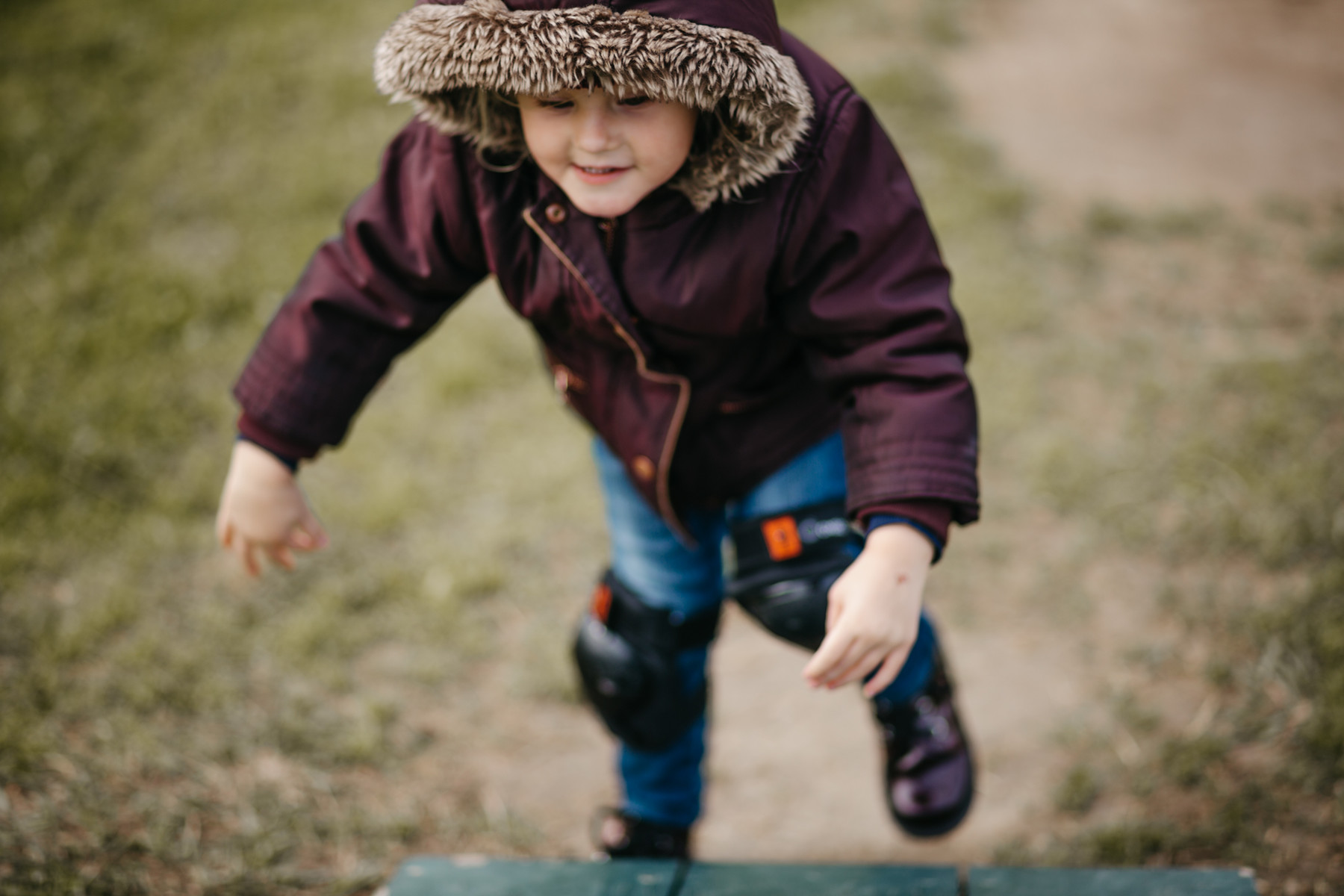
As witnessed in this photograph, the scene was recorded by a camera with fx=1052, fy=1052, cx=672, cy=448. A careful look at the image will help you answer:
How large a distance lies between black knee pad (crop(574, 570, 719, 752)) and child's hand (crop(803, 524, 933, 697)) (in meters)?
0.52

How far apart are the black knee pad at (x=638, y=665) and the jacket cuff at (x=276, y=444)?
58cm

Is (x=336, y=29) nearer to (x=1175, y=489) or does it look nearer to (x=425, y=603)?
(x=425, y=603)

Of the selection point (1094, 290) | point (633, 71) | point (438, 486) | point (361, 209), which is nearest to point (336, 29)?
point (438, 486)

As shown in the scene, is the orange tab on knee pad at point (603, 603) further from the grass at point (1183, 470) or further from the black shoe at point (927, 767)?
the grass at point (1183, 470)

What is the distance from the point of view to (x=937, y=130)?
16.1ft

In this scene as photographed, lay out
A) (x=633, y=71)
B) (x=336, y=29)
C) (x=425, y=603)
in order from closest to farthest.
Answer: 1. (x=633, y=71)
2. (x=425, y=603)
3. (x=336, y=29)

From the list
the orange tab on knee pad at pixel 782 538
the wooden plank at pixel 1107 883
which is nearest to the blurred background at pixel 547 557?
the wooden plank at pixel 1107 883

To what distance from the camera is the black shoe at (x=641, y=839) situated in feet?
6.43

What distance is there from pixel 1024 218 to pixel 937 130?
84cm

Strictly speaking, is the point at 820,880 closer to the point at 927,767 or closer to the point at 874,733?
the point at 927,767

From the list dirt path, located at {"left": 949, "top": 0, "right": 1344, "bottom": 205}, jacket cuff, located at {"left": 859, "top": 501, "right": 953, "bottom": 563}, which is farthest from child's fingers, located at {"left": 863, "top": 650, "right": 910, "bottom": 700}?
dirt path, located at {"left": 949, "top": 0, "right": 1344, "bottom": 205}

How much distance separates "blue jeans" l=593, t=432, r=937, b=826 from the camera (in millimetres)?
1664

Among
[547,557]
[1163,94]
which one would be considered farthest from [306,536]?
[1163,94]

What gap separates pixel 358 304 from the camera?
156cm
